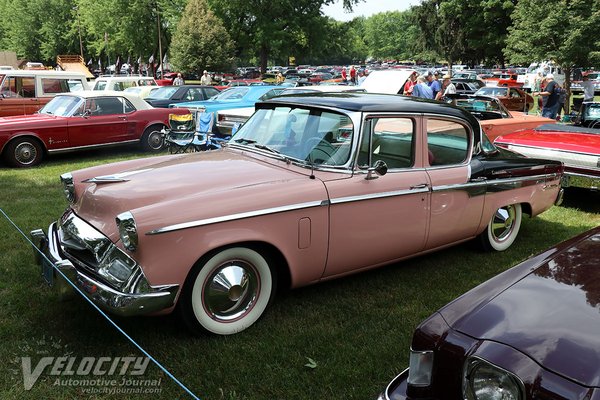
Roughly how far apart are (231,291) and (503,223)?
3148 mm

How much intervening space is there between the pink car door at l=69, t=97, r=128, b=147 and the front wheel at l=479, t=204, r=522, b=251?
313 inches

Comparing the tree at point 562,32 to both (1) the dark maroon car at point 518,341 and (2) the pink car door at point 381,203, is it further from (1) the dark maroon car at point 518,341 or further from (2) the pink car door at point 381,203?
(1) the dark maroon car at point 518,341

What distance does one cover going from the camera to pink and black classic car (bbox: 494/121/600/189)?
6.16m

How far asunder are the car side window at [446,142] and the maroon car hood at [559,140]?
250cm

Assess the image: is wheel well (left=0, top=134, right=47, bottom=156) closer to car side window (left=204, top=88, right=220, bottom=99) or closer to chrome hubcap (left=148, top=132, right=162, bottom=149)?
chrome hubcap (left=148, top=132, right=162, bottom=149)

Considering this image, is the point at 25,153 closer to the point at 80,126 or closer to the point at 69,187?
the point at 80,126

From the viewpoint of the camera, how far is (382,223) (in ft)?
13.1

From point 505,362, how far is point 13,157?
977 centimetres

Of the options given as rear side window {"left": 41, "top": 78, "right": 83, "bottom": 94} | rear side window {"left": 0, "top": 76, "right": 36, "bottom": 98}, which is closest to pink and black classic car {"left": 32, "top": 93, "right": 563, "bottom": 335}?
rear side window {"left": 0, "top": 76, "right": 36, "bottom": 98}

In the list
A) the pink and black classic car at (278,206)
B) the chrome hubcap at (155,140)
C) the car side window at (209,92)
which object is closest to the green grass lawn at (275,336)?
the pink and black classic car at (278,206)

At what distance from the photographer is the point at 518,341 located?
71.7 inches

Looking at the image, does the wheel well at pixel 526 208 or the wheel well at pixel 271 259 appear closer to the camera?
the wheel well at pixel 271 259

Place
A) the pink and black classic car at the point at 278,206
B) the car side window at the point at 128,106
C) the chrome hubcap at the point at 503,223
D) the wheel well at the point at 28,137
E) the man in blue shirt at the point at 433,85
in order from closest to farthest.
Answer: the pink and black classic car at the point at 278,206
the chrome hubcap at the point at 503,223
the wheel well at the point at 28,137
the car side window at the point at 128,106
the man in blue shirt at the point at 433,85

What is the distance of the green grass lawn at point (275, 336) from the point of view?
305cm
